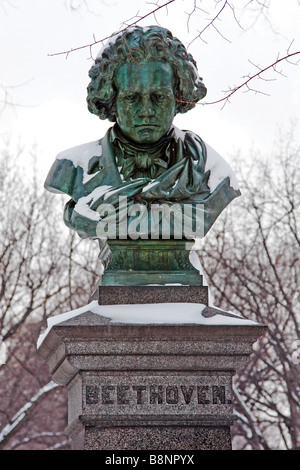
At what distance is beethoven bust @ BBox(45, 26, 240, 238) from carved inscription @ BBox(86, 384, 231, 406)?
1168 mm

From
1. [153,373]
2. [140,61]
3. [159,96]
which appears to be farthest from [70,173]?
[153,373]

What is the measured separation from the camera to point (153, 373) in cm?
756

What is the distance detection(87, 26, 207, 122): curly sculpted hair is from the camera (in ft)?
27.0

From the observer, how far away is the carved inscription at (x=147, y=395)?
7.51m

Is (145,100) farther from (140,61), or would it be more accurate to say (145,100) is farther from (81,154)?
(81,154)

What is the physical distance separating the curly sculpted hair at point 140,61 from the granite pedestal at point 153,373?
A: 70.0 inches

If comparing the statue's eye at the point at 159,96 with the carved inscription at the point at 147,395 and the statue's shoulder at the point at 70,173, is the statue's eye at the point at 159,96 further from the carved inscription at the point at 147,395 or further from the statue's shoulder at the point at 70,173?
the carved inscription at the point at 147,395

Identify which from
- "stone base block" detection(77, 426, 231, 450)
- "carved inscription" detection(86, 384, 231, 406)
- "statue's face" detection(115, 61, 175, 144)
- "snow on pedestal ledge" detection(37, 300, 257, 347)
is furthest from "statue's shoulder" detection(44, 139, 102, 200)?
"stone base block" detection(77, 426, 231, 450)

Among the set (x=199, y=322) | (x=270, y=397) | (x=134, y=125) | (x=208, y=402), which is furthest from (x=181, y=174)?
(x=270, y=397)

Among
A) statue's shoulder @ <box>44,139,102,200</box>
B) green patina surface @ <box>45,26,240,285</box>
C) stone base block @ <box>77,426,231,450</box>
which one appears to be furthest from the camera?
statue's shoulder @ <box>44,139,102,200</box>

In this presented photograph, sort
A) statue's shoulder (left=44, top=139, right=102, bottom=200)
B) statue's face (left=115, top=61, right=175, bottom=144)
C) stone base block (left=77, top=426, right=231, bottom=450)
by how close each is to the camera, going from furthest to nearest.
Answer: statue's shoulder (left=44, top=139, right=102, bottom=200)
statue's face (left=115, top=61, right=175, bottom=144)
stone base block (left=77, top=426, right=231, bottom=450)

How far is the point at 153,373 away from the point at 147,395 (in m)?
0.16

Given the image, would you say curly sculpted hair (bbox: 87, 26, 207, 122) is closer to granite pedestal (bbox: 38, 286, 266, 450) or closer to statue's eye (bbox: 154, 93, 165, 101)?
statue's eye (bbox: 154, 93, 165, 101)

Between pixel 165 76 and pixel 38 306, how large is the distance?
1381cm
